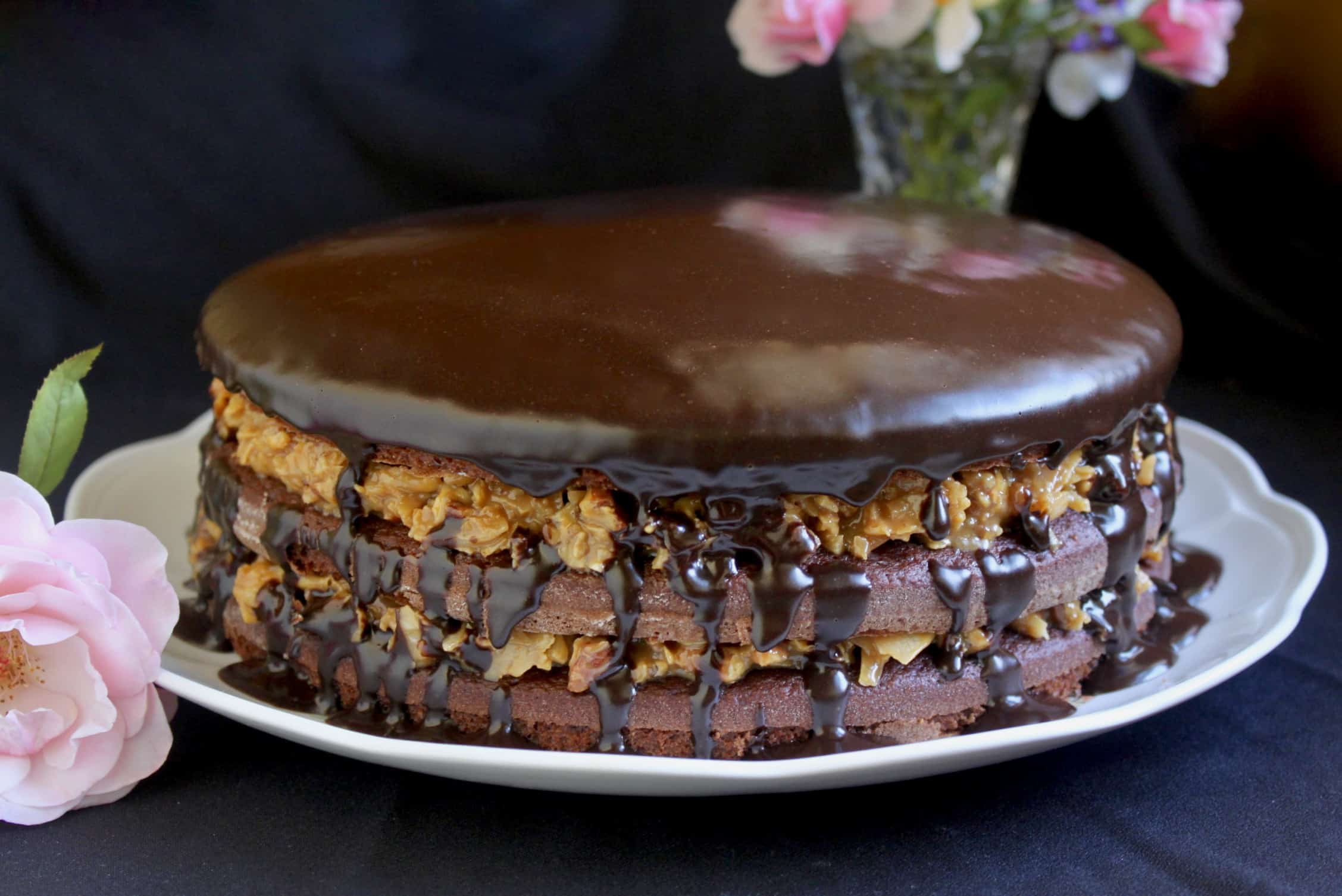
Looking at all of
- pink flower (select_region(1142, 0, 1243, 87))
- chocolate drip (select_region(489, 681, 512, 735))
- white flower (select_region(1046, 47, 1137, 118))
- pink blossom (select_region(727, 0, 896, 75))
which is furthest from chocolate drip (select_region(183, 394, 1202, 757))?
white flower (select_region(1046, 47, 1137, 118))

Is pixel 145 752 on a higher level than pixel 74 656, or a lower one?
lower

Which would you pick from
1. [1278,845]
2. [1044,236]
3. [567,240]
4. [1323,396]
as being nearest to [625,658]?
[567,240]

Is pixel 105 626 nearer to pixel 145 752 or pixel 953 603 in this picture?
pixel 145 752

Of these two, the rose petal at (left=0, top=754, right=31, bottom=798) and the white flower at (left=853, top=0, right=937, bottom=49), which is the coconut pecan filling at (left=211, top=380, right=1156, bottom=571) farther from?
the white flower at (left=853, top=0, right=937, bottom=49)

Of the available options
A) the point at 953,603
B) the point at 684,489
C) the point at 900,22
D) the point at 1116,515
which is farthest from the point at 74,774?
the point at 900,22

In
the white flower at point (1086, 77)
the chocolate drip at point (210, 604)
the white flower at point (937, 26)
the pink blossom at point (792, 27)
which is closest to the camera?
the chocolate drip at point (210, 604)

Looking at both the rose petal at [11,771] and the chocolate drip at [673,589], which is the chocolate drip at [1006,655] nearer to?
the chocolate drip at [673,589]

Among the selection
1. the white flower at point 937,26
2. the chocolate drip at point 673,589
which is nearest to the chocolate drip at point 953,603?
the chocolate drip at point 673,589
